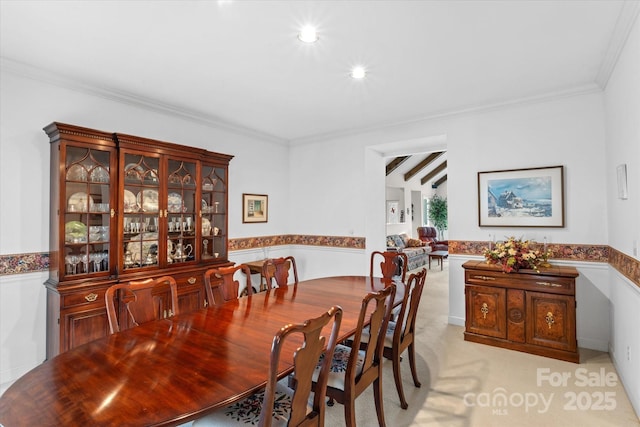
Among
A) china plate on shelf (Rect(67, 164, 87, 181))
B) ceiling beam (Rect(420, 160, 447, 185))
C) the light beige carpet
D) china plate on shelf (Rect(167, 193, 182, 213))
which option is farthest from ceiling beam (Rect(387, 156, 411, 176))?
china plate on shelf (Rect(67, 164, 87, 181))

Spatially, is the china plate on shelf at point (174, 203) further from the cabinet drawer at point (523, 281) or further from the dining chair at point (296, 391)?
the cabinet drawer at point (523, 281)

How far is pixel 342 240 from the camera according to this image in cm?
514

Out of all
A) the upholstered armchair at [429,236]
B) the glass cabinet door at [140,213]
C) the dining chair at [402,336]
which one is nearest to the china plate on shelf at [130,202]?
the glass cabinet door at [140,213]

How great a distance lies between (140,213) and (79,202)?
1.72 ft

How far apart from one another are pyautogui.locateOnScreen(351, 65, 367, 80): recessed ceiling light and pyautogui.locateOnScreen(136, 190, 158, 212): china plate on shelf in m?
2.33

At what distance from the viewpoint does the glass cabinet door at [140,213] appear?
325cm

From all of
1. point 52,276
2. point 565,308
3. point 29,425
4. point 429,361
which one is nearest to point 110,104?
point 52,276

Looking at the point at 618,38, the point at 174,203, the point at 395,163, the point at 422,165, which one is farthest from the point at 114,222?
the point at 422,165

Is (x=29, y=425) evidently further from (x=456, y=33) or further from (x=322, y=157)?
(x=322, y=157)

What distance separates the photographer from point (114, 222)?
3129mm

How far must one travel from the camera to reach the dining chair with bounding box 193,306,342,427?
118cm

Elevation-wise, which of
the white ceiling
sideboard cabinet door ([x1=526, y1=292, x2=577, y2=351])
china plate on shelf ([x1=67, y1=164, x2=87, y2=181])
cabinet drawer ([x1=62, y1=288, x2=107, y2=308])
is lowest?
sideboard cabinet door ([x1=526, y1=292, x2=577, y2=351])

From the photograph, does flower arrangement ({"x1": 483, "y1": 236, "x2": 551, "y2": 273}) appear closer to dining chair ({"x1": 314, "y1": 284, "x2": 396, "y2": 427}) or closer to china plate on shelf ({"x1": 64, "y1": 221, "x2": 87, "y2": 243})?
dining chair ({"x1": 314, "y1": 284, "x2": 396, "y2": 427})

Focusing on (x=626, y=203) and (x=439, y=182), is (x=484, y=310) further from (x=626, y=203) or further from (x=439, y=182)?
(x=439, y=182)
